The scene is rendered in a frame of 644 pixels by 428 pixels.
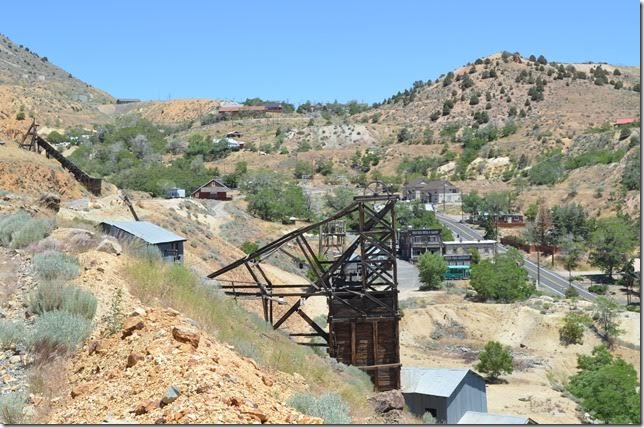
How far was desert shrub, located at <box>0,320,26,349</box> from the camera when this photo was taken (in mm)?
9852

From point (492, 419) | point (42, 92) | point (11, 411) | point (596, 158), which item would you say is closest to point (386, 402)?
point (11, 411)

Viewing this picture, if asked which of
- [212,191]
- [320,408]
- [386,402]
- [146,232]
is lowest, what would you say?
[386,402]

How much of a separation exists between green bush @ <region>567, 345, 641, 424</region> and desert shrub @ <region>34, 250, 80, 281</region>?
2530 cm

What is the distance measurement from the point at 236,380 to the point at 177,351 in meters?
1.04

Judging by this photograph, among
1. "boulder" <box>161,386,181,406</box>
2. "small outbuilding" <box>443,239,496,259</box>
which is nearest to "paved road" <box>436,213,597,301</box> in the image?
"small outbuilding" <box>443,239,496,259</box>

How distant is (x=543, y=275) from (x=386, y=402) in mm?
56470

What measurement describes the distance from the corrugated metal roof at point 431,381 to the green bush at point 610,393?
30.4 feet

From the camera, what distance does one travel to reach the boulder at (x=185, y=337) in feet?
31.3

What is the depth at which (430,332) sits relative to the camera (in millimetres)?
47500

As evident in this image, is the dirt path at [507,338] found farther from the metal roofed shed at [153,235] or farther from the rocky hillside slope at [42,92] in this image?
the rocky hillside slope at [42,92]

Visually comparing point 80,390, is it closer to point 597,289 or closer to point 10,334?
point 10,334

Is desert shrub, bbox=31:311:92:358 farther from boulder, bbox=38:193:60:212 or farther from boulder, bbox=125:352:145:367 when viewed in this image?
boulder, bbox=38:193:60:212

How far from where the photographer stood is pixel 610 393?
105 ft

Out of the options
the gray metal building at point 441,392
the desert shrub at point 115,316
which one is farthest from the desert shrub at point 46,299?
the gray metal building at point 441,392
